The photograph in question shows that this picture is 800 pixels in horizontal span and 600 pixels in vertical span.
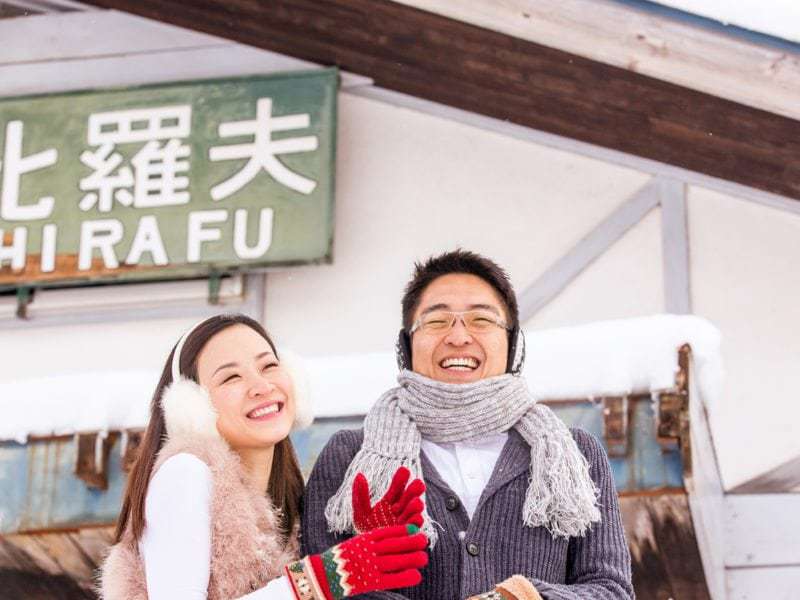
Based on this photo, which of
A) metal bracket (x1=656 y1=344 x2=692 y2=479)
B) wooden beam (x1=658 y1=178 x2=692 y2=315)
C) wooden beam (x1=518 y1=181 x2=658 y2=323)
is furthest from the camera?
wooden beam (x1=518 y1=181 x2=658 y2=323)

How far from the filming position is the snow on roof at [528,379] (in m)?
4.45

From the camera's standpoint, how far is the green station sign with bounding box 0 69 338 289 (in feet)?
18.5

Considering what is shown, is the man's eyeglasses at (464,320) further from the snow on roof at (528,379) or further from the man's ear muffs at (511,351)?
the snow on roof at (528,379)

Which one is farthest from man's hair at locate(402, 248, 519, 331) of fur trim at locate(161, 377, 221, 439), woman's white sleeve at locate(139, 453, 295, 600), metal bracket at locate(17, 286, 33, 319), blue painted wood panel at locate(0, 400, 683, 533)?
metal bracket at locate(17, 286, 33, 319)

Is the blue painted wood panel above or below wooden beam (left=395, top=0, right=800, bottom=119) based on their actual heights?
below

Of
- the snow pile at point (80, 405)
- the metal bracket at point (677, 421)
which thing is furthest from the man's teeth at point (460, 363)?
the snow pile at point (80, 405)

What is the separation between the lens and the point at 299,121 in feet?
18.9

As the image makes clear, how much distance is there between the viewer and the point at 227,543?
8.99 feet

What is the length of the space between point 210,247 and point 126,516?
2.82 metres

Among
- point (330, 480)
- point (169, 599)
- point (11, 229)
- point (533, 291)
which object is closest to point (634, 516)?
point (533, 291)

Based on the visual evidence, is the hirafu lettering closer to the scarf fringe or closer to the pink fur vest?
the pink fur vest

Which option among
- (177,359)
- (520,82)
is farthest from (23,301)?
(177,359)

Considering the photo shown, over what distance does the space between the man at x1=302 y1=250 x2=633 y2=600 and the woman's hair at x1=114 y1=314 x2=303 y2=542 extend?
0.11 m

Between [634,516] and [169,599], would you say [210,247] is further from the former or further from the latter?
[169,599]
